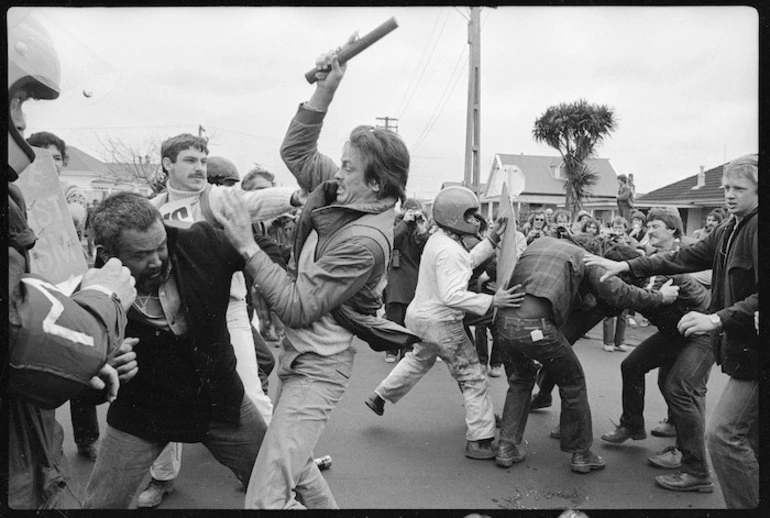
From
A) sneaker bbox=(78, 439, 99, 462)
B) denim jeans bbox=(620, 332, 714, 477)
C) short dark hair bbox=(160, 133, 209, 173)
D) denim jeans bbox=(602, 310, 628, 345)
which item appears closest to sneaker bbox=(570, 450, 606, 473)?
denim jeans bbox=(620, 332, 714, 477)

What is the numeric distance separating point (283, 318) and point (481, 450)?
2.39 meters

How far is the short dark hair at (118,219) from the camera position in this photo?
1.96 metres

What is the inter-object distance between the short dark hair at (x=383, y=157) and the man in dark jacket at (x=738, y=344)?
1.46 metres

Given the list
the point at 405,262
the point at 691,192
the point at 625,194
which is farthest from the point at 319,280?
the point at 691,192

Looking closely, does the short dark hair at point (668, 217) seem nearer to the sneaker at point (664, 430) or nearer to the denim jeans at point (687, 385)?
the denim jeans at point (687, 385)

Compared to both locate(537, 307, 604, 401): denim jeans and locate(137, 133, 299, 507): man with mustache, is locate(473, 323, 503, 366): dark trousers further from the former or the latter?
locate(137, 133, 299, 507): man with mustache

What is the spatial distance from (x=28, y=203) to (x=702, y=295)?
150 inches

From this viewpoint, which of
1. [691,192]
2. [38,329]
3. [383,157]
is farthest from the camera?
[691,192]

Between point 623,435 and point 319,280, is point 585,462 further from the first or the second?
point 319,280

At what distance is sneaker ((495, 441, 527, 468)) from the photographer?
3801 millimetres

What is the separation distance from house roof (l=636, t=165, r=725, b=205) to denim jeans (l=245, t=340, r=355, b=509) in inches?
164

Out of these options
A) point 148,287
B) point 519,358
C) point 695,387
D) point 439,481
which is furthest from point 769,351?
point 148,287

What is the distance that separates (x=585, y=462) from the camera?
3.71m

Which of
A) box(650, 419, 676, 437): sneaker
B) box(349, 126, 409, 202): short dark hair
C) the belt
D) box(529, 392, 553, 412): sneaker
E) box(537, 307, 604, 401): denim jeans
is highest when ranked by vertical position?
box(349, 126, 409, 202): short dark hair
